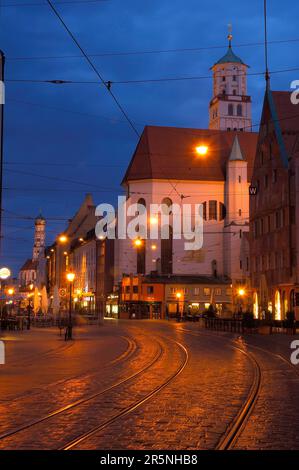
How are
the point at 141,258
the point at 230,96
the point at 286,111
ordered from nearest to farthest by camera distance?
the point at 286,111 < the point at 141,258 < the point at 230,96

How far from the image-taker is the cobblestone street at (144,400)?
8672 millimetres

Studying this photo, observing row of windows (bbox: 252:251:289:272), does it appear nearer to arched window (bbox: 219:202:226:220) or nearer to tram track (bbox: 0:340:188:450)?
tram track (bbox: 0:340:188:450)

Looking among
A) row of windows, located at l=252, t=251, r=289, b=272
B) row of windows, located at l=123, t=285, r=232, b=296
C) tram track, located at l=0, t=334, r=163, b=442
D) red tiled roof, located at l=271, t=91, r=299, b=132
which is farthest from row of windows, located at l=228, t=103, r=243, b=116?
tram track, located at l=0, t=334, r=163, b=442

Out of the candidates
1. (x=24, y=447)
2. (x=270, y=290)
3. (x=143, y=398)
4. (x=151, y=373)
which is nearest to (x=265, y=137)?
(x=270, y=290)

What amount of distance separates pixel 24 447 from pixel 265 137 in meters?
49.3

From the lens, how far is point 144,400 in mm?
12289

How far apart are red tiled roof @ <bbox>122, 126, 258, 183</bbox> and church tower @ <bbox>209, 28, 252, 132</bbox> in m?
18.9

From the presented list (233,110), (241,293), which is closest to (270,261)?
(241,293)

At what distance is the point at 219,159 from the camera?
90750mm

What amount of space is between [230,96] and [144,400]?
104 metres

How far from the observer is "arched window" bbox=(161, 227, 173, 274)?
85250 mm

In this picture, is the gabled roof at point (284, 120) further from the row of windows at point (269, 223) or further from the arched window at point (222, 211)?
the arched window at point (222, 211)

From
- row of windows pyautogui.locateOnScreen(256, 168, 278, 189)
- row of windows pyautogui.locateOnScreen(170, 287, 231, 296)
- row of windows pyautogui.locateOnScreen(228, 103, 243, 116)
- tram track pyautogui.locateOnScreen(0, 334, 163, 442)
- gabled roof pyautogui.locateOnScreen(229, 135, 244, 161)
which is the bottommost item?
tram track pyautogui.locateOnScreen(0, 334, 163, 442)

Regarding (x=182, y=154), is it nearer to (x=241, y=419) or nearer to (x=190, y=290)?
(x=190, y=290)
